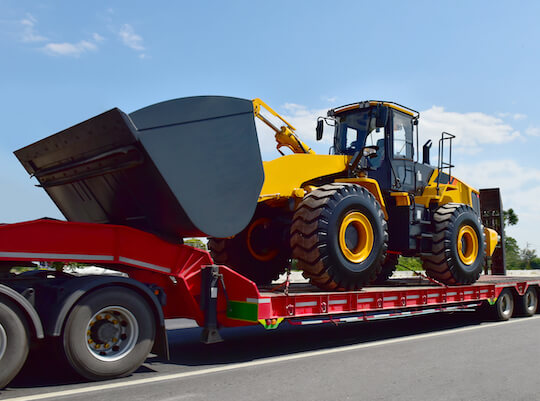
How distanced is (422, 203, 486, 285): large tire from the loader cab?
87cm

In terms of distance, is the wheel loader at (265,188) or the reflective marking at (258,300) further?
the reflective marking at (258,300)

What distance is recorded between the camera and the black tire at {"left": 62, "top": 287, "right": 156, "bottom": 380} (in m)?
4.86

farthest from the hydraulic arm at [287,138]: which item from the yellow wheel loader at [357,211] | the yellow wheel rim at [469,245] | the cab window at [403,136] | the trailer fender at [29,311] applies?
the trailer fender at [29,311]

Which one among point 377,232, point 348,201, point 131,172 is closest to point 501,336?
point 377,232

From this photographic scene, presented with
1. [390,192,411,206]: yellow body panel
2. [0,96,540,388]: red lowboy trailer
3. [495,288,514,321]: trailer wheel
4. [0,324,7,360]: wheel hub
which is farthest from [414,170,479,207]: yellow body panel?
[0,324,7,360]: wheel hub

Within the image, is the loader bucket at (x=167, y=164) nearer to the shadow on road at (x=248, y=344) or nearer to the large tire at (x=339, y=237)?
the large tire at (x=339, y=237)

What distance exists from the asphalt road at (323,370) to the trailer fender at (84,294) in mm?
427

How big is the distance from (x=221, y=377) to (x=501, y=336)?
545 centimetres

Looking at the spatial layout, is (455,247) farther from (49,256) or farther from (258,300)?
(49,256)

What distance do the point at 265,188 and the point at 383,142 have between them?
2.82 meters

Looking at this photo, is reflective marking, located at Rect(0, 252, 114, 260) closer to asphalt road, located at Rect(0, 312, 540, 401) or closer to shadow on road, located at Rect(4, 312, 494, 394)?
shadow on road, located at Rect(4, 312, 494, 394)

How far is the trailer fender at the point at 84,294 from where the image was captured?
187 inches

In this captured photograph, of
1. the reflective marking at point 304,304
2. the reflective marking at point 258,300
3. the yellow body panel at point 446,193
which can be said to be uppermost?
the yellow body panel at point 446,193

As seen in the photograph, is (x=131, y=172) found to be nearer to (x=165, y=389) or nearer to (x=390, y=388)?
(x=165, y=389)
